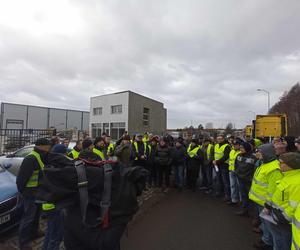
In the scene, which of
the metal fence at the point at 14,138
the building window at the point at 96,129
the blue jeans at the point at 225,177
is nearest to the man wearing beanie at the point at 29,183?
the blue jeans at the point at 225,177

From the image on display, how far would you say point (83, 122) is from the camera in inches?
2510

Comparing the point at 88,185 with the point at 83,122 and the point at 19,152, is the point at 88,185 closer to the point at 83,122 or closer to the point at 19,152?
the point at 19,152

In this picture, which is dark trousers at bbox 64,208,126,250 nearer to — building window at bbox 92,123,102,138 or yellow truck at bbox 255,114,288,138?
yellow truck at bbox 255,114,288,138

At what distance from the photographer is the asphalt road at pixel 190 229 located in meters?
3.91

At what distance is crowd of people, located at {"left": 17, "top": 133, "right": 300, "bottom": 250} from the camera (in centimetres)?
269

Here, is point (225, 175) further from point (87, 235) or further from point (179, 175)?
point (87, 235)

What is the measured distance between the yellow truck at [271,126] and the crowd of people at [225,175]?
9.52 metres

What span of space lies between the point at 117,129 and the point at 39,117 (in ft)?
91.5

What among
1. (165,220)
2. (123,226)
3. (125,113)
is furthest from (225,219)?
(125,113)

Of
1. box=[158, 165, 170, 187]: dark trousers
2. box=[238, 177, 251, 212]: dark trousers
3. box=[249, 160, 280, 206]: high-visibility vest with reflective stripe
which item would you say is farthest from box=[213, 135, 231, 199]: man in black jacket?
box=[249, 160, 280, 206]: high-visibility vest with reflective stripe

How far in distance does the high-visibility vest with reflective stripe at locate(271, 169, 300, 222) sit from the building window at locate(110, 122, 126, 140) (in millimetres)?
34976

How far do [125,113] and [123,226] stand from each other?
35.5 meters

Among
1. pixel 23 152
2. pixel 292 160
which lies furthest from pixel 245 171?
pixel 23 152

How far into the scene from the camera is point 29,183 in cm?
362
